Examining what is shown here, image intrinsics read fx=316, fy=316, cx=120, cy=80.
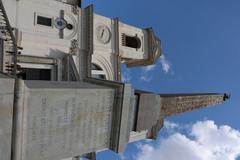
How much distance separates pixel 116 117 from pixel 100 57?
10033 mm

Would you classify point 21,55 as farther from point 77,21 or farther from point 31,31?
point 77,21

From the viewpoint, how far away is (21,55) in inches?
619

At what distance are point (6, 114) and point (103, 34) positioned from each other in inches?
524

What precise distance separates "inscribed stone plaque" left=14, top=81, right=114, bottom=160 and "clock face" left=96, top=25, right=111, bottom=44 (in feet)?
33.4

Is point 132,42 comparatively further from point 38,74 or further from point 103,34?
point 38,74

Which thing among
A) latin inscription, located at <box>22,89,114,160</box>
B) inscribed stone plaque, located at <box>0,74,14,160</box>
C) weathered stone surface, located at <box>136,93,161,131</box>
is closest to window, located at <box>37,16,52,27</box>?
weathered stone surface, located at <box>136,93,161,131</box>

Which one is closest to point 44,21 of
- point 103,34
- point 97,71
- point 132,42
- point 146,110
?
point 103,34

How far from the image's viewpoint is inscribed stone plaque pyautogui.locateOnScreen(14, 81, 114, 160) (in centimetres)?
838

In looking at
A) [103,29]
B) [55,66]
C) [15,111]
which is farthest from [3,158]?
[103,29]

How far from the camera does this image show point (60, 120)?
9.20m

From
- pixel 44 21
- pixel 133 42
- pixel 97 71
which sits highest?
pixel 44 21

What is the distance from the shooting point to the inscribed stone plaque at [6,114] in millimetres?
7586

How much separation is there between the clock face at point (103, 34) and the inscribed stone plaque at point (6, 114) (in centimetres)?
1275

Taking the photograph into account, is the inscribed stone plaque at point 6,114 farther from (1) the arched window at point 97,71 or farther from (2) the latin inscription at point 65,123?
(1) the arched window at point 97,71
